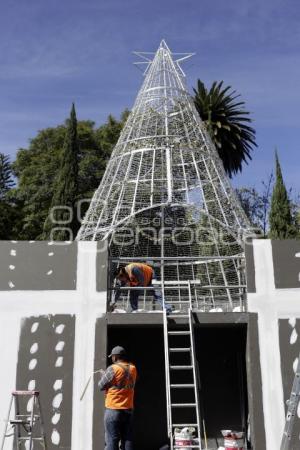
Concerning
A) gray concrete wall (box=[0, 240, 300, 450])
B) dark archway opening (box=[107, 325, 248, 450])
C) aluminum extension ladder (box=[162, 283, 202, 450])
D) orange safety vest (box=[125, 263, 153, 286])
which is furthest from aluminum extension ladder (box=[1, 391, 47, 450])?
orange safety vest (box=[125, 263, 153, 286])

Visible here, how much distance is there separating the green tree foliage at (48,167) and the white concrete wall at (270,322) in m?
17.9

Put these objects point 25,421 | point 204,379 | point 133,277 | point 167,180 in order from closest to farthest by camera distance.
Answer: point 25,421
point 133,277
point 204,379
point 167,180

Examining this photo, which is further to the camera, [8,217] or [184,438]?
[8,217]

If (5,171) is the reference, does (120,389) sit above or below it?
below

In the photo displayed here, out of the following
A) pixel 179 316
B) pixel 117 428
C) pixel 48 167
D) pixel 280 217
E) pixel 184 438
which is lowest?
pixel 184 438

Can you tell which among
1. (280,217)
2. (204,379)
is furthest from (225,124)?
(204,379)

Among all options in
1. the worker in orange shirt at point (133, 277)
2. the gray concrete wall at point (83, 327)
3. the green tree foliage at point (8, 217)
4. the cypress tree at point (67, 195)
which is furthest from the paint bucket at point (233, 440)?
the green tree foliage at point (8, 217)

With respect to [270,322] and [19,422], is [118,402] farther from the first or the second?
[270,322]

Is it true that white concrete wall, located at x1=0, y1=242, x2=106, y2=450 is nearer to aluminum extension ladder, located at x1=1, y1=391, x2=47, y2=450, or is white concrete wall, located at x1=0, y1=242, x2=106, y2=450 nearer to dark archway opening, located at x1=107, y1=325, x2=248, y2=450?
aluminum extension ladder, located at x1=1, y1=391, x2=47, y2=450

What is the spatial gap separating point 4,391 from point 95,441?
5.25ft

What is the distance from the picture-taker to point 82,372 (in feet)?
25.5

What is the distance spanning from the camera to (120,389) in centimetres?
612

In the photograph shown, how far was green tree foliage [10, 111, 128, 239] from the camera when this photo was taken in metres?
28.2

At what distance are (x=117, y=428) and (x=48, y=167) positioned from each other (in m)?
24.2
